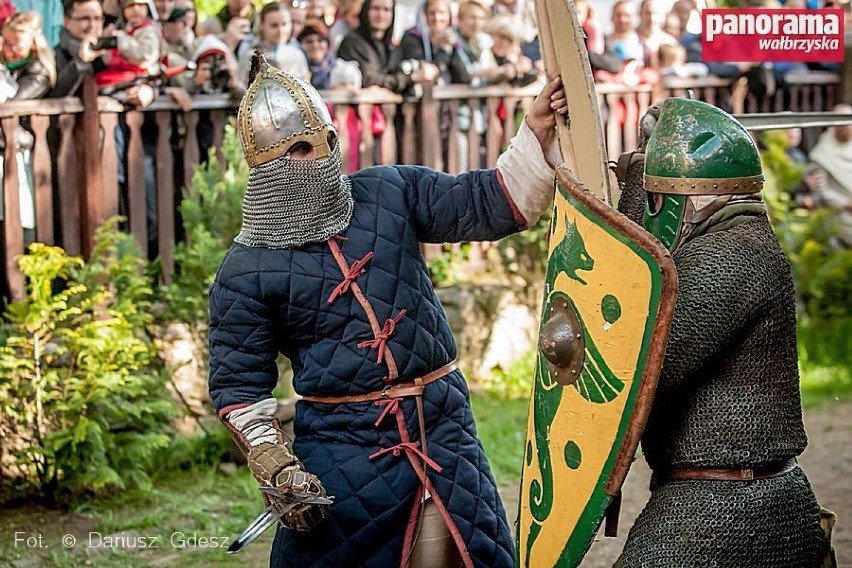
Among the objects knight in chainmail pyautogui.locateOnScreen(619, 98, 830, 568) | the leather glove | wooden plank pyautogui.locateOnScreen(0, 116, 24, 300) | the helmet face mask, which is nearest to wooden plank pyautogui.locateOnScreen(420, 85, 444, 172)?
wooden plank pyautogui.locateOnScreen(0, 116, 24, 300)

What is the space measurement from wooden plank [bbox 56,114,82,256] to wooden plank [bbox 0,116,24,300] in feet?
0.81

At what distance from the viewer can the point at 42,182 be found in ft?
20.8

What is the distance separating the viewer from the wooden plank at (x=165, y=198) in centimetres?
685

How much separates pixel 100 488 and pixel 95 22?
243 cm

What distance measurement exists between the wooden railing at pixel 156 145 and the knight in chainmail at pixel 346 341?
2.06 meters

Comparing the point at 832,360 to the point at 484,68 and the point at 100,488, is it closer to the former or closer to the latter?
the point at 484,68

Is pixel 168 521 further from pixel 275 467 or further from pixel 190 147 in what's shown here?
pixel 275 467

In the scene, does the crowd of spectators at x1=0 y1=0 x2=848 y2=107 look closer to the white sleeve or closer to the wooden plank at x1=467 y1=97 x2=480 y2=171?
the wooden plank at x1=467 y1=97 x2=480 y2=171

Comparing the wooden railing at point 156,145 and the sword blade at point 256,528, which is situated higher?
the wooden railing at point 156,145

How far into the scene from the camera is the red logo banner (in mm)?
3611

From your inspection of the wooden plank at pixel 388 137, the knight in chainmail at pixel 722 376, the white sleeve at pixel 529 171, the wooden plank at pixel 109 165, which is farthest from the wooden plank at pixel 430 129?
the knight in chainmail at pixel 722 376

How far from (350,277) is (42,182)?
3.59 metres

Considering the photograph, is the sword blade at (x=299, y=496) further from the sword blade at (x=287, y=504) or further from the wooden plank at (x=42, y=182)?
the wooden plank at (x=42, y=182)

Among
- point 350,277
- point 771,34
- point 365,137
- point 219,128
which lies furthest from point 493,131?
point 350,277
